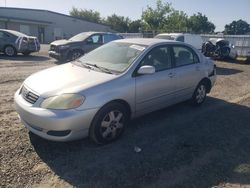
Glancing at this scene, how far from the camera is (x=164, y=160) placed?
13.9 ft

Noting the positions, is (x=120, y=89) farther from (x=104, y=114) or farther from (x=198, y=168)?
(x=198, y=168)

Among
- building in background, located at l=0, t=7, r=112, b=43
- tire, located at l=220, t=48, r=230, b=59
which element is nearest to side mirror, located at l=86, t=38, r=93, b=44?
tire, located at l=220, t=48, r=230, b=59

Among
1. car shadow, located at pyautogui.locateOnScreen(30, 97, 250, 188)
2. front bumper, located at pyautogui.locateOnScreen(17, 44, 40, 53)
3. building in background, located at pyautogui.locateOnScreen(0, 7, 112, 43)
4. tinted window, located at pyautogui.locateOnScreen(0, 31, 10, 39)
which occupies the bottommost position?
car shadow, located at pyautogui.locateOnScreen(30, 97, 250, 188)

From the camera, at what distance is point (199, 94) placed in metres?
6.79

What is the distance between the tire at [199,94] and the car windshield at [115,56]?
199 centimetres

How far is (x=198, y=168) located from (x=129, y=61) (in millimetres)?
2118

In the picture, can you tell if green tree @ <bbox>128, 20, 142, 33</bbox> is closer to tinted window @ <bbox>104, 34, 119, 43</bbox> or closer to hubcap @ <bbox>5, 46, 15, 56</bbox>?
hubcap @ <bbox>5, 46, 15, 56</bbox>

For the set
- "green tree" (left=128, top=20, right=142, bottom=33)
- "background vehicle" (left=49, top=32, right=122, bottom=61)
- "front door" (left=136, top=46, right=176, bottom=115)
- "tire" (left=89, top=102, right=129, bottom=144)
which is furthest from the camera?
"green tree" (left=128, top=20, right=142, bottom=33)

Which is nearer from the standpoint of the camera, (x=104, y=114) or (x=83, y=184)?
(x=83, y=184)

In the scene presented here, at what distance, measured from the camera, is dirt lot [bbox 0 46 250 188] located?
3693mm

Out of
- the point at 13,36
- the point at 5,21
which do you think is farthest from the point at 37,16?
the point at 13,36

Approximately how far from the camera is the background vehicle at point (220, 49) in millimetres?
17188

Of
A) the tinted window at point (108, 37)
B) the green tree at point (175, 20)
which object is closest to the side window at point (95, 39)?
the tinted window at point (108, 37)

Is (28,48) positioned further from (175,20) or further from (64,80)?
(175,20)
